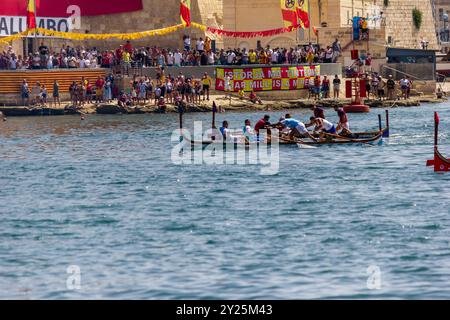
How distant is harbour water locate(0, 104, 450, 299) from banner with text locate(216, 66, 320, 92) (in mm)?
21039

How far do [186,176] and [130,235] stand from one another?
37.8 feet

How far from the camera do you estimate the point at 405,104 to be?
232 ft

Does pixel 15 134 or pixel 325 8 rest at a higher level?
pixel 325 8

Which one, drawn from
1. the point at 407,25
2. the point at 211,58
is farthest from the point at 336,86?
the point at 407,25

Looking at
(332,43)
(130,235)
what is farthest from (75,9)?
(130,235)

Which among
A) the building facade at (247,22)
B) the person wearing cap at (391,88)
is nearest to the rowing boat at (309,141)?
the person wearing cap at (391,88)

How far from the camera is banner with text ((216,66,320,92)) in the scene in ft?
223

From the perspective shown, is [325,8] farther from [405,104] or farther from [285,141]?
[285,141]

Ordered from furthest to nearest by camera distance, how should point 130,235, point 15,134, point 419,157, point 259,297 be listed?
point 15,134
point 419,157
point 130,235
point 259,297

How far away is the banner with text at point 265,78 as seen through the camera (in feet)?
223

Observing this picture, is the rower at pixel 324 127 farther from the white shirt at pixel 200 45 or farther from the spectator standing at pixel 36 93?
the white shirt at pixel 200 45

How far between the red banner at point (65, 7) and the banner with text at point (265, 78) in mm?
9789
